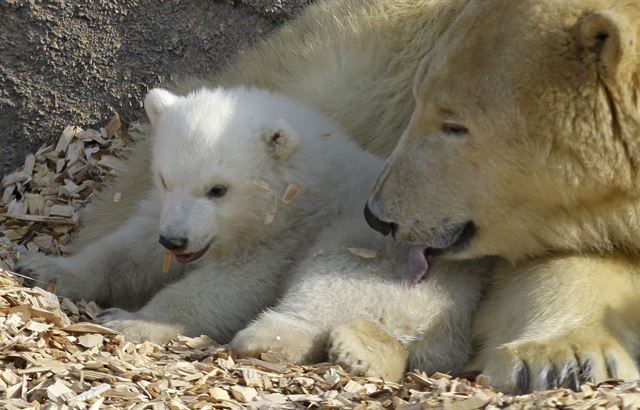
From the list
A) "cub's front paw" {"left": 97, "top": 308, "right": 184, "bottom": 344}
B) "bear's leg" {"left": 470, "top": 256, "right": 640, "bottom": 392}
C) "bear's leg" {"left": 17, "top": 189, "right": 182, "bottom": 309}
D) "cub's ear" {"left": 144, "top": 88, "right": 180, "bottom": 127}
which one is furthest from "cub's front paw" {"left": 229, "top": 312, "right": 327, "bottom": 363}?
"cub's ear" {"left": 144, "top": 88, "right": 180, "bottom": 127}

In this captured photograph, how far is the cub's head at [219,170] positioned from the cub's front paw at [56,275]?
1.45 feet

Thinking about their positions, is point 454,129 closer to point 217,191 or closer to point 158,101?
point 217,191

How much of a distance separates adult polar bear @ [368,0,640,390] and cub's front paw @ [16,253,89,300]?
1.12 meters

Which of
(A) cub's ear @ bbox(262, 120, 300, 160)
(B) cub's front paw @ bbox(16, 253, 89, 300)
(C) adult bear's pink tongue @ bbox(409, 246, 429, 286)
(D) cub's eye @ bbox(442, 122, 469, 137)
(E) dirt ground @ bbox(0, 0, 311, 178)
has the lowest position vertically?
(B) cub's front paw @ bbox(16, 253, 89, 300)

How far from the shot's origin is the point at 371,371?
3.06m

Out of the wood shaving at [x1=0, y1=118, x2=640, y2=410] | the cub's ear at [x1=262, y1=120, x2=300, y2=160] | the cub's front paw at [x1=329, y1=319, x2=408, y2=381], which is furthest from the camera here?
the cub's ear at [x1=262, y1=120, x2=300, y2=160]

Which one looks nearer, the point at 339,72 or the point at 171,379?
the point at 171,379

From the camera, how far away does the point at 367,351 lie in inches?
122

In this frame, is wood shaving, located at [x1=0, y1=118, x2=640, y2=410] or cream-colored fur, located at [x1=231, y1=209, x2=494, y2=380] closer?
wood shaving, located at [x1=0, y1=118, x2=640, y2=410]

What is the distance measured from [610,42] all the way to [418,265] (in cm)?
87

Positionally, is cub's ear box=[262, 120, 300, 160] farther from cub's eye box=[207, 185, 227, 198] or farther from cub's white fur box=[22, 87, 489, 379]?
cub's eye box=[207, 185, 227, 198]

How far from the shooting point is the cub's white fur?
3219 millimetres

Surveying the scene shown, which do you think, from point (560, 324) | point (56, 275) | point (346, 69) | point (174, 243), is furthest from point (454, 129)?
point (56, 275)

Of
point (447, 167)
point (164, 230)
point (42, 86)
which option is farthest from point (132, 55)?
point (447, 167)
